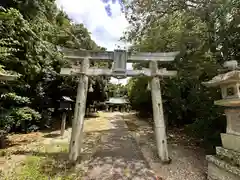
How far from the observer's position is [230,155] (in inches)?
170

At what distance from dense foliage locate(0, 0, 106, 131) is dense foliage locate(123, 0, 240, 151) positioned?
4793mm

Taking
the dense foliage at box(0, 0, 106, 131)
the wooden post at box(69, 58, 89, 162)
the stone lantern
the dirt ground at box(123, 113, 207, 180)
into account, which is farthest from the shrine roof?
the dense foliage at box(0, 0, 106, 131)

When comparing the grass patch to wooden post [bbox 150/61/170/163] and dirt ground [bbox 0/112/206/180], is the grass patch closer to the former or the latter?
dirt ground [bbox 0/112/206/180]

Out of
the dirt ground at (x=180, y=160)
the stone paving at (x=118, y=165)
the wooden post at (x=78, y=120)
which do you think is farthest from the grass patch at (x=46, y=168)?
the dirt ground at (x=180, y=160)

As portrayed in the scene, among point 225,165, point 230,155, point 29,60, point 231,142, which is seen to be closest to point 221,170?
point 225,165

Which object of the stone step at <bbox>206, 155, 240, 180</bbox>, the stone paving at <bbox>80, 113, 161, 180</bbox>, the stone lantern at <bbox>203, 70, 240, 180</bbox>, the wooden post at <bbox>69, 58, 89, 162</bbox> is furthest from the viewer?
the wooden post at <bbox>69, 58, 89, 162</bbox>

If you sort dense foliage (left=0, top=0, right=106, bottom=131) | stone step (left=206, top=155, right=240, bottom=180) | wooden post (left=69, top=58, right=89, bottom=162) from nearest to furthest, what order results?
1. stone step (left=206, top=155, right=240, bottom=180)
2. wooden post (left=69, top=58, right=89, bottom=162)
3. dense foliage (left=0, top=0, right=106, bottom=131)

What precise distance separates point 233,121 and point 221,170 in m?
1.31

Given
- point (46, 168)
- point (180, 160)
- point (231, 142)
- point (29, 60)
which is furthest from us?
point (29, 60)

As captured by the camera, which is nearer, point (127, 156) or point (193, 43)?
point (127, 156)

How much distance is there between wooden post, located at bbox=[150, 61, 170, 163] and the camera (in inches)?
239

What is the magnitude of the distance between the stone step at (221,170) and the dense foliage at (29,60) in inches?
261

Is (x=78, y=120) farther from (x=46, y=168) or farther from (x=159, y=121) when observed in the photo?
(x=159, y=121)

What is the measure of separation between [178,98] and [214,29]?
386cm
